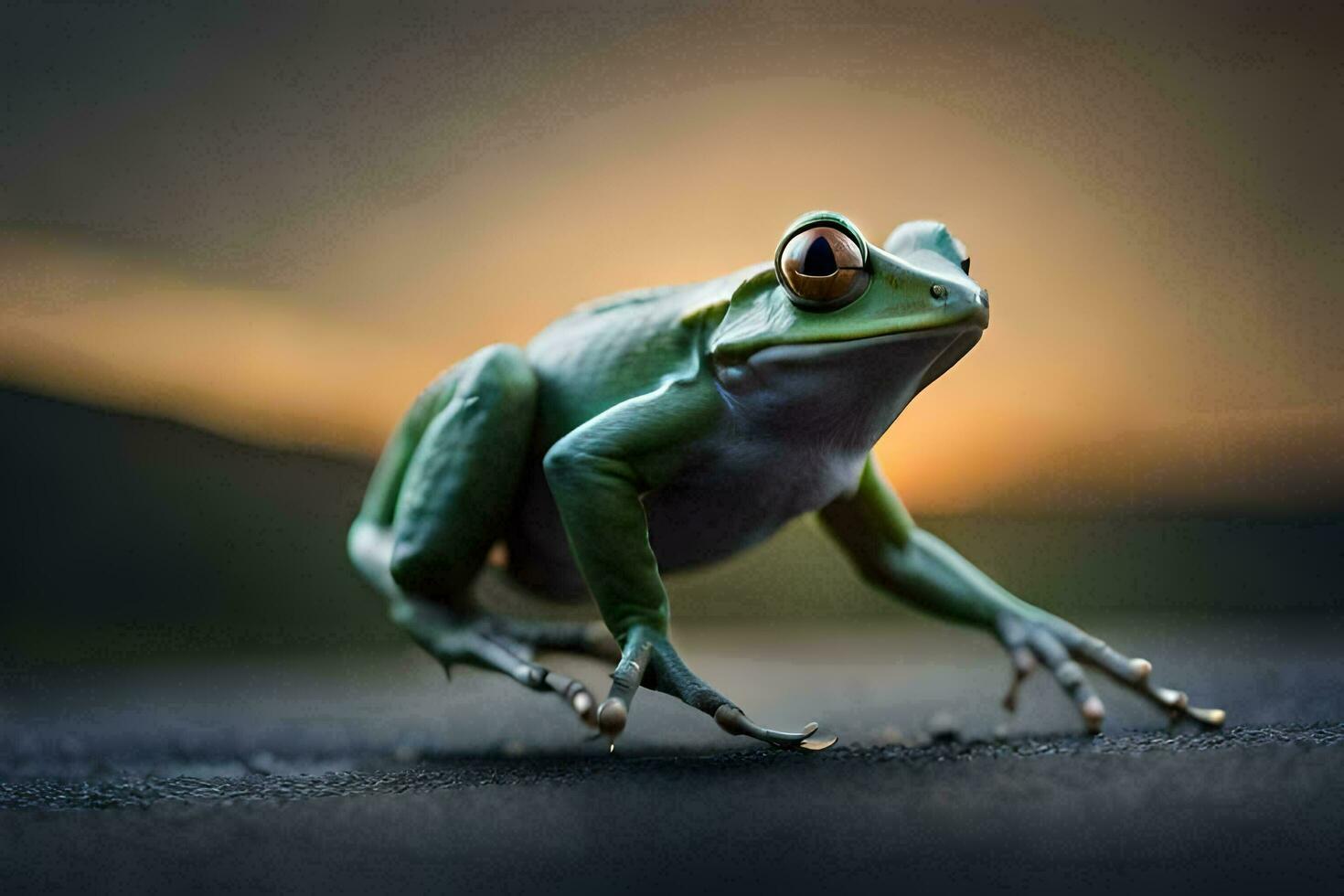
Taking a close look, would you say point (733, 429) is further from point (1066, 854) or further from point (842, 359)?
point (1066, 854)

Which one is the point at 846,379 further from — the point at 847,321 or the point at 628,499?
the point at 628,499

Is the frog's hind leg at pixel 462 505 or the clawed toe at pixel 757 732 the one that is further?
the frog's hind leg at pixel 462 505

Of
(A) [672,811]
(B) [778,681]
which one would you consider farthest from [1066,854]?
(B) [778,681]

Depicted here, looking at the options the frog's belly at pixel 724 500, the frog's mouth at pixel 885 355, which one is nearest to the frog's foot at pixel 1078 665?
the frog's belly at pixel 724 500

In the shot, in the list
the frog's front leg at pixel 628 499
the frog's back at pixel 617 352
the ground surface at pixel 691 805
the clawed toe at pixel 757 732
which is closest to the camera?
the ground surface at pixel 691 805

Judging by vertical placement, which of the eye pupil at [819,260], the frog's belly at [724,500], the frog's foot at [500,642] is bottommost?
the frog's foot at [500,642]

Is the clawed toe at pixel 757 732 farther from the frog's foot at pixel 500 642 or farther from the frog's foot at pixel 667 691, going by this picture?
the frog's foot at pixel 500 642

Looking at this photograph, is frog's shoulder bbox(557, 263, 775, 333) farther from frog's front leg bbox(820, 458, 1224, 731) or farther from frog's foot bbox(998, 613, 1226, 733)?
frog's foot bbox(998, 613, 1226, 733)
